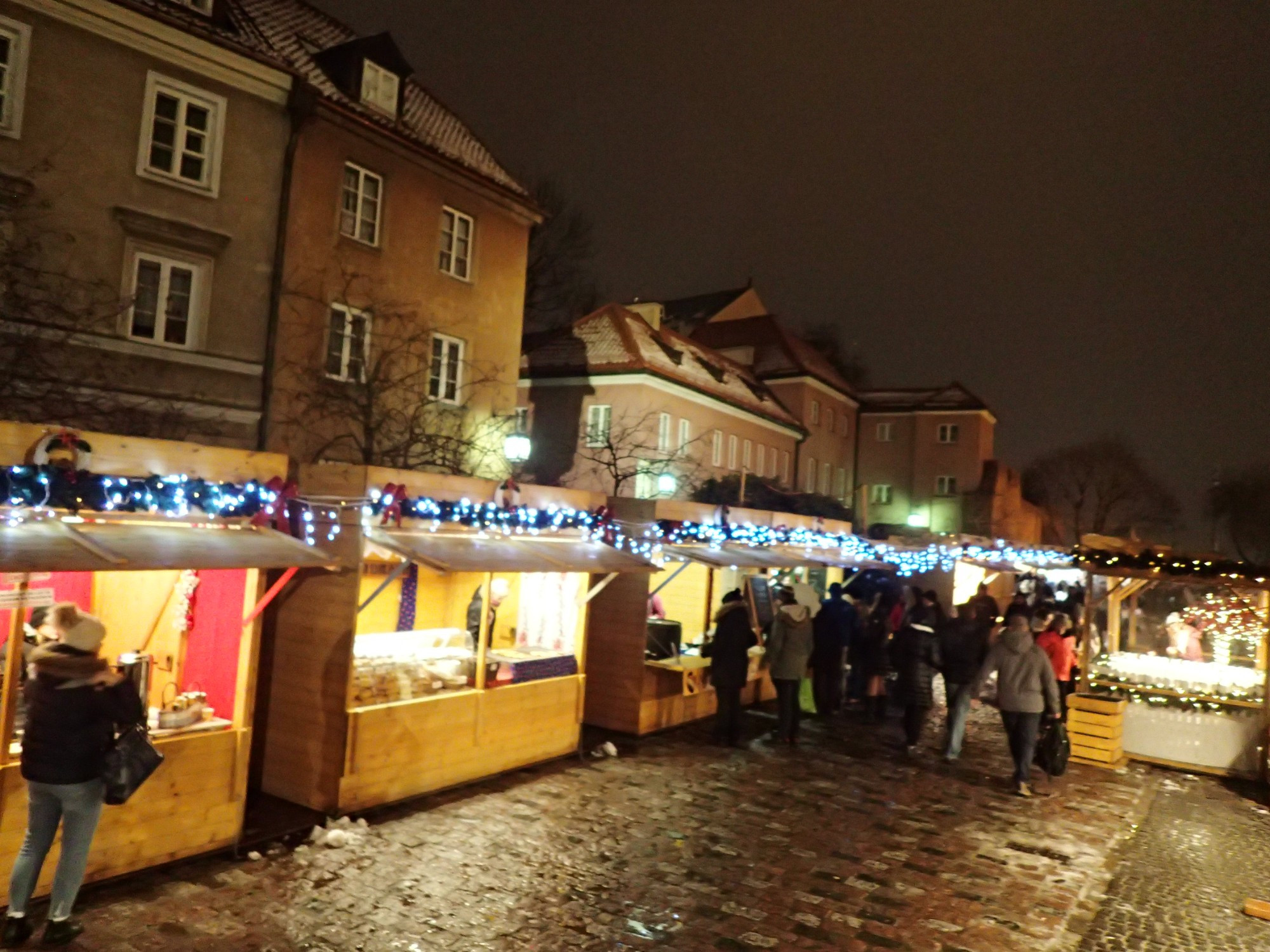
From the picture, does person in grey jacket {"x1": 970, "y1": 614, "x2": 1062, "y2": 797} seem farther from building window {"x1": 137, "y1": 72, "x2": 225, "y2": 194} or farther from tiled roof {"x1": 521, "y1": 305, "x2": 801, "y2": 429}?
tiled roof {"x1": 521, "y1": 305, "x2": 801, "y2": 429}

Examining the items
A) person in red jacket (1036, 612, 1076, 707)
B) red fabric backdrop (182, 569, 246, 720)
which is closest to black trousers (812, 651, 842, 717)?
person in red jacket (1036, 612, 1076, 707)

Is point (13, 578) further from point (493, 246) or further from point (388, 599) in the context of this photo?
point (493, 246)

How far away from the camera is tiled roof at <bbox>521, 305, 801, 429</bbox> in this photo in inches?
979

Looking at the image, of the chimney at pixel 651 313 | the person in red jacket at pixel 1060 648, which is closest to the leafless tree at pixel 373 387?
the person in red jacket at pixel 1060 648

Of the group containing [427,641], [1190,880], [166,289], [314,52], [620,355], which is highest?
[314,52]

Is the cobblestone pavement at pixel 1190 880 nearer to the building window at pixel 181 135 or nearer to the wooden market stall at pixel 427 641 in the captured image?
the wooden market stall at pixel 427 641

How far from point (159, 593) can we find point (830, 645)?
899 cm

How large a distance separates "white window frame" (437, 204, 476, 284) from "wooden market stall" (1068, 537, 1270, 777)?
13401mm

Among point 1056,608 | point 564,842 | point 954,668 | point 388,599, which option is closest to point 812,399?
point 1056,608

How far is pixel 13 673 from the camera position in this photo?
5.54m

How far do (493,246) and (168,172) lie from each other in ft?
23.5

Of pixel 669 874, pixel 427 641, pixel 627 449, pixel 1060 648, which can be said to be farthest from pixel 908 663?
pixel 627 449

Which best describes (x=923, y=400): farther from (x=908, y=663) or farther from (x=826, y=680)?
(x=908, y=663)

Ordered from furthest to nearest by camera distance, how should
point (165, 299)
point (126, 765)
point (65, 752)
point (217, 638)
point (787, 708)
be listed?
point (165, 299), point (787, 708), point (217, 638), point (126, 765), point (65, 752)
